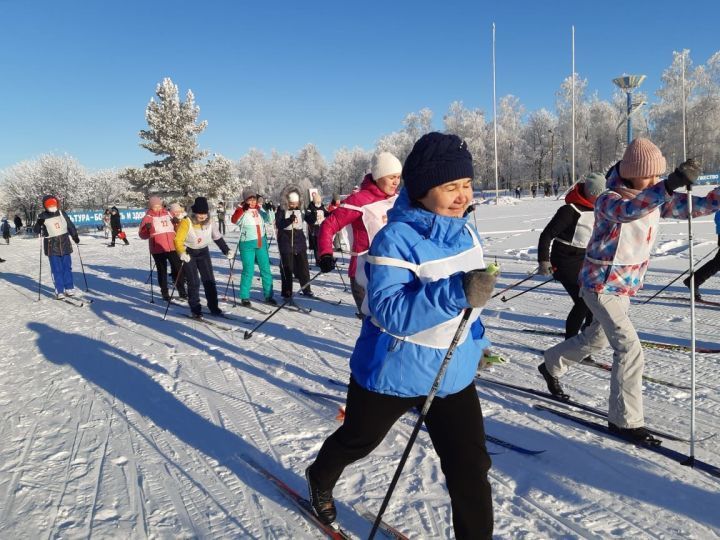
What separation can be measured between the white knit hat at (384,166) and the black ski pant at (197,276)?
4.04 m

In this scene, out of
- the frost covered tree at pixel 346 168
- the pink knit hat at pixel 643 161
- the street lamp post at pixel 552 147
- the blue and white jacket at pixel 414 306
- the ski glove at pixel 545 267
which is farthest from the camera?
the frost covered tree at pixel 346 168

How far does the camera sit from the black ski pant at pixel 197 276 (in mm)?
7070

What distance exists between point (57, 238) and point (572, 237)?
8699 mm

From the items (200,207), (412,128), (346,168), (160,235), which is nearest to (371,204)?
(200,207)

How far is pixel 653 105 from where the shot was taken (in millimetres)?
52469

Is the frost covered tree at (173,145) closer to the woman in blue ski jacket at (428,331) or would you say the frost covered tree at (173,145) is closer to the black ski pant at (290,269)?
the black ski pant at (290,269)

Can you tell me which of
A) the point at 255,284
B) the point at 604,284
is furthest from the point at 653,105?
the point at 604,284

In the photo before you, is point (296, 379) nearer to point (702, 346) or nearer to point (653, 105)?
point (702, 346)

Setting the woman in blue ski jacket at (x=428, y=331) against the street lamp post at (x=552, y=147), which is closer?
the woman in blue ski jacket at (x=428, y=331)

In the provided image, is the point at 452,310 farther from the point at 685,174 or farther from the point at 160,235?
the point at 160,235

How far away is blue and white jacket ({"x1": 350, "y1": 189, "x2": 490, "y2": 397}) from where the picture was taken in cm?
164

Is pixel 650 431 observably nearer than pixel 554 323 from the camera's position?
Yes

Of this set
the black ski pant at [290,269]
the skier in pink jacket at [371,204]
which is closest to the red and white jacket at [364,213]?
the skier in pink jacket at [371,204]

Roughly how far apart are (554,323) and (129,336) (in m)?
5.45
